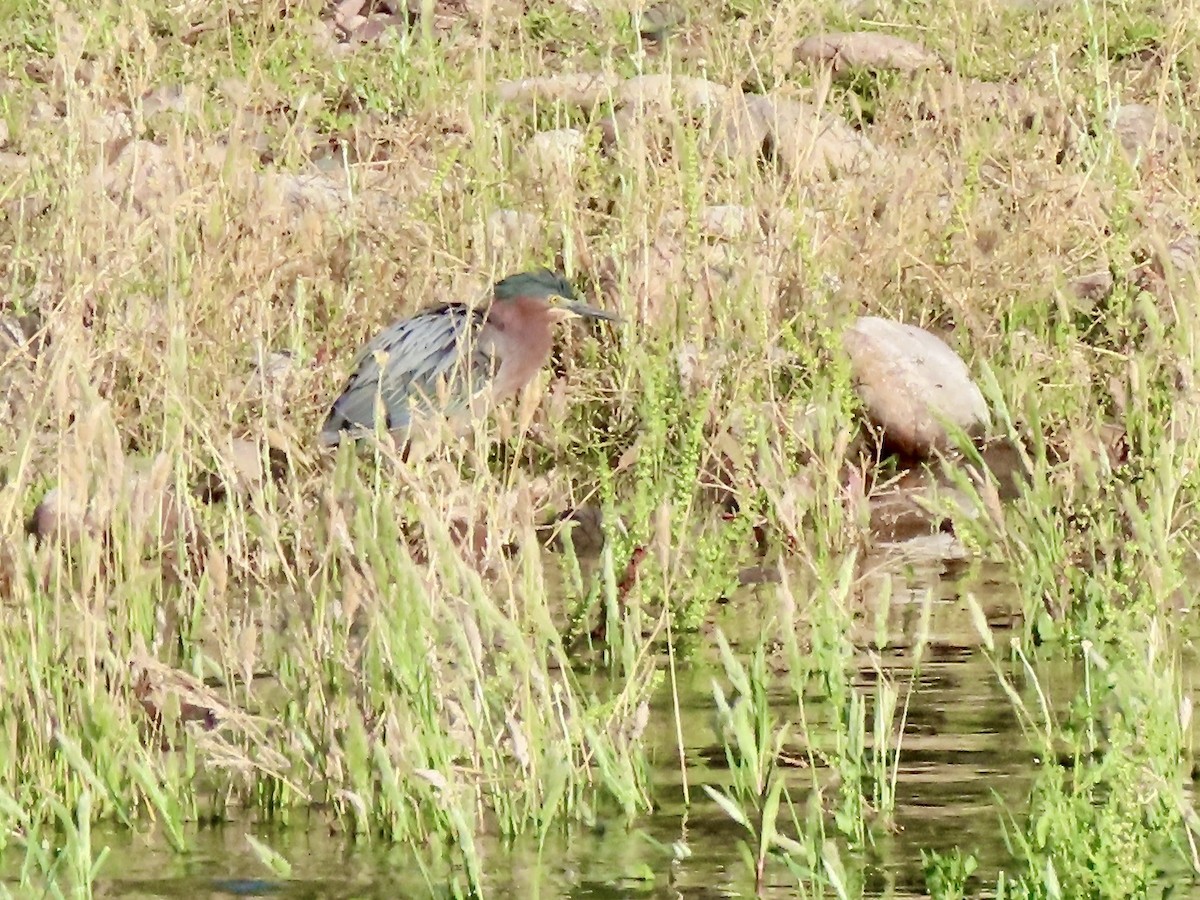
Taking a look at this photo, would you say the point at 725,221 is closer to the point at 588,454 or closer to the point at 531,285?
the point at 531,285

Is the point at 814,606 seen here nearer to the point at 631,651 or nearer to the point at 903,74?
the point at 631,651

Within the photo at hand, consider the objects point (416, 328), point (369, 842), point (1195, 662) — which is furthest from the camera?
point (416, 328)

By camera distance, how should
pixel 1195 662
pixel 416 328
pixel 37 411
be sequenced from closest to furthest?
pixel 37 411, pixel 1195 662, pixel 416 328

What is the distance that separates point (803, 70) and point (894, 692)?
21.8 ft

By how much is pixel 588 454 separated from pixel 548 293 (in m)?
0.47

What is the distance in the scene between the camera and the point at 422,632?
4082 mm

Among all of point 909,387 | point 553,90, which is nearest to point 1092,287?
point 909,387

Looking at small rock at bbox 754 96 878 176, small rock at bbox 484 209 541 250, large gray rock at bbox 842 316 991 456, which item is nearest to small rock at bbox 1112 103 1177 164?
small rock at bbox 754 96 878 176


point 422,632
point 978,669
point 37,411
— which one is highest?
point 37,411

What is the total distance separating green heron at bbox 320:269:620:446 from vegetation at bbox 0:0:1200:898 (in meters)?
0.16

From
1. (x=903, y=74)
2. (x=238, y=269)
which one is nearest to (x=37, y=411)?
(x=238, y=269)

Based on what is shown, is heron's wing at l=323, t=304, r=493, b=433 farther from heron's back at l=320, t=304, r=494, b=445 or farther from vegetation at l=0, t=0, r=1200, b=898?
vegetation at l=0, t=0, r=1200, b=898

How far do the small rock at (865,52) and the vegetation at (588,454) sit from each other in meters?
0.03

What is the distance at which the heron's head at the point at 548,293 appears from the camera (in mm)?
7156
